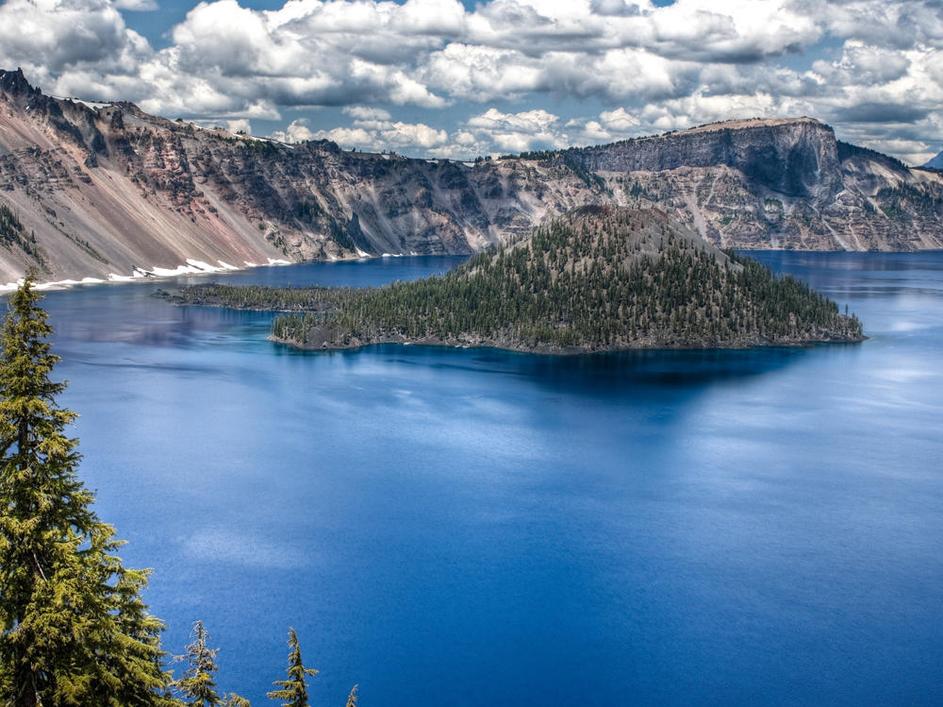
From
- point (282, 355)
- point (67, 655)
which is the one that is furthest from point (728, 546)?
point (282, 355)

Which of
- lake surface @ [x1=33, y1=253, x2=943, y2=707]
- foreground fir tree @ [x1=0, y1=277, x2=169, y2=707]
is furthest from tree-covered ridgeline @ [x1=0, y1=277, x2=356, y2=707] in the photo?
lake surface @ [x1=33, y1=253, x2=943, y2=707]

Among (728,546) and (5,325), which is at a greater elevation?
(5,325)

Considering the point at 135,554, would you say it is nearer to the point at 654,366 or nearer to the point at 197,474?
the point at 197,474

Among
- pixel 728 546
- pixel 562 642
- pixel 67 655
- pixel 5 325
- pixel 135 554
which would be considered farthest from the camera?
pixel 728 546

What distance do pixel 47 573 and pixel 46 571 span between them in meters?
0.08

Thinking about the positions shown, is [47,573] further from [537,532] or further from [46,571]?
[537,532]

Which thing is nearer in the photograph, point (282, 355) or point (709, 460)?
point (709, 460)

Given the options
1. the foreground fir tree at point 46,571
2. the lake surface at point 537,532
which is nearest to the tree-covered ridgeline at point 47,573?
the foreground fir tree at point 46,571

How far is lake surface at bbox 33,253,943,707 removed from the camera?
210 feet

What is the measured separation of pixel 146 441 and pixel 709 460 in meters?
70.5

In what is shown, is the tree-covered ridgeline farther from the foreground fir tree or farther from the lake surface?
the lake surface

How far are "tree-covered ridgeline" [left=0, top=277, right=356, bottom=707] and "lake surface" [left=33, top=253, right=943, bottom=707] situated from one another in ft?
114

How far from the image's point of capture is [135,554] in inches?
3219

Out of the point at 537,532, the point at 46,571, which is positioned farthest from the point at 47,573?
the point at 537,532
